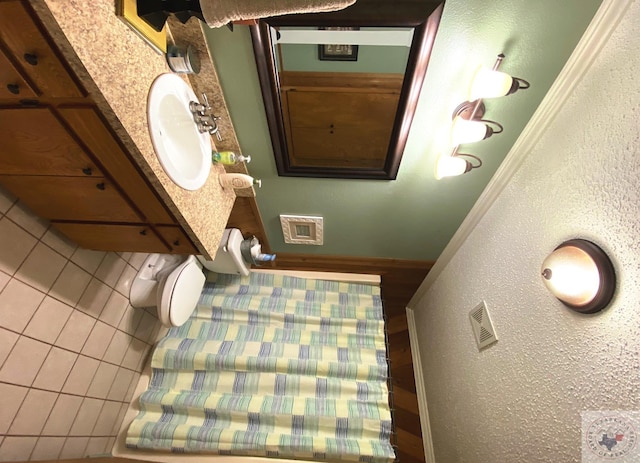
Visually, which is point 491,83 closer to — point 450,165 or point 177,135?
point 450,165

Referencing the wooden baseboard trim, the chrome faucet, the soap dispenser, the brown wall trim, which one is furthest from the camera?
the brown wall trim

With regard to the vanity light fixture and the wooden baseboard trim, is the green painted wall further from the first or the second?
the wooden baseboard trim

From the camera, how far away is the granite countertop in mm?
579

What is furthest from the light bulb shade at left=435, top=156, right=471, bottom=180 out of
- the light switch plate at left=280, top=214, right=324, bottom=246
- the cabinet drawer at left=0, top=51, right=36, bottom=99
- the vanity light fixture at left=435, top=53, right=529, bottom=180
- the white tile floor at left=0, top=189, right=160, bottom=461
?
the white tile floor at left=0, top=189, right=160, bottom=461

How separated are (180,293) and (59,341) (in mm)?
453

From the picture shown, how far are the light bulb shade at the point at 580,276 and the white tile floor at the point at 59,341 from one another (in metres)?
1.61

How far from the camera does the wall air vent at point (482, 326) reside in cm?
110

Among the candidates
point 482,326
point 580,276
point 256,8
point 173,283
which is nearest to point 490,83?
point 580,276

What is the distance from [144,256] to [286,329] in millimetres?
846

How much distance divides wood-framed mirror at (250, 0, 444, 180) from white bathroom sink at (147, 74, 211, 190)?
28 centimetres

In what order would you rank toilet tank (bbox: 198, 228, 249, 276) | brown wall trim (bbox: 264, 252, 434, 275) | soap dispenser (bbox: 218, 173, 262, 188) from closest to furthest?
soap dispenser (bbox: 218, 173, 262, 188)
toilet tank (bbox: 198, 228, 249, 276)
brown wall trim (bbox: 264, 252, 434, 275)

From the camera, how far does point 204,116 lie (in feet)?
3.55

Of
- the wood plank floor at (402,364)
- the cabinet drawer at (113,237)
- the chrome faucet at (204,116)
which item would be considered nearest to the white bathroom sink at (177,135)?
the chrome faucet at (204,116)

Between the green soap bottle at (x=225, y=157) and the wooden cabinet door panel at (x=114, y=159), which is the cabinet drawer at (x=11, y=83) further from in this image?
the green soap bottle at (x=225, y=157)
